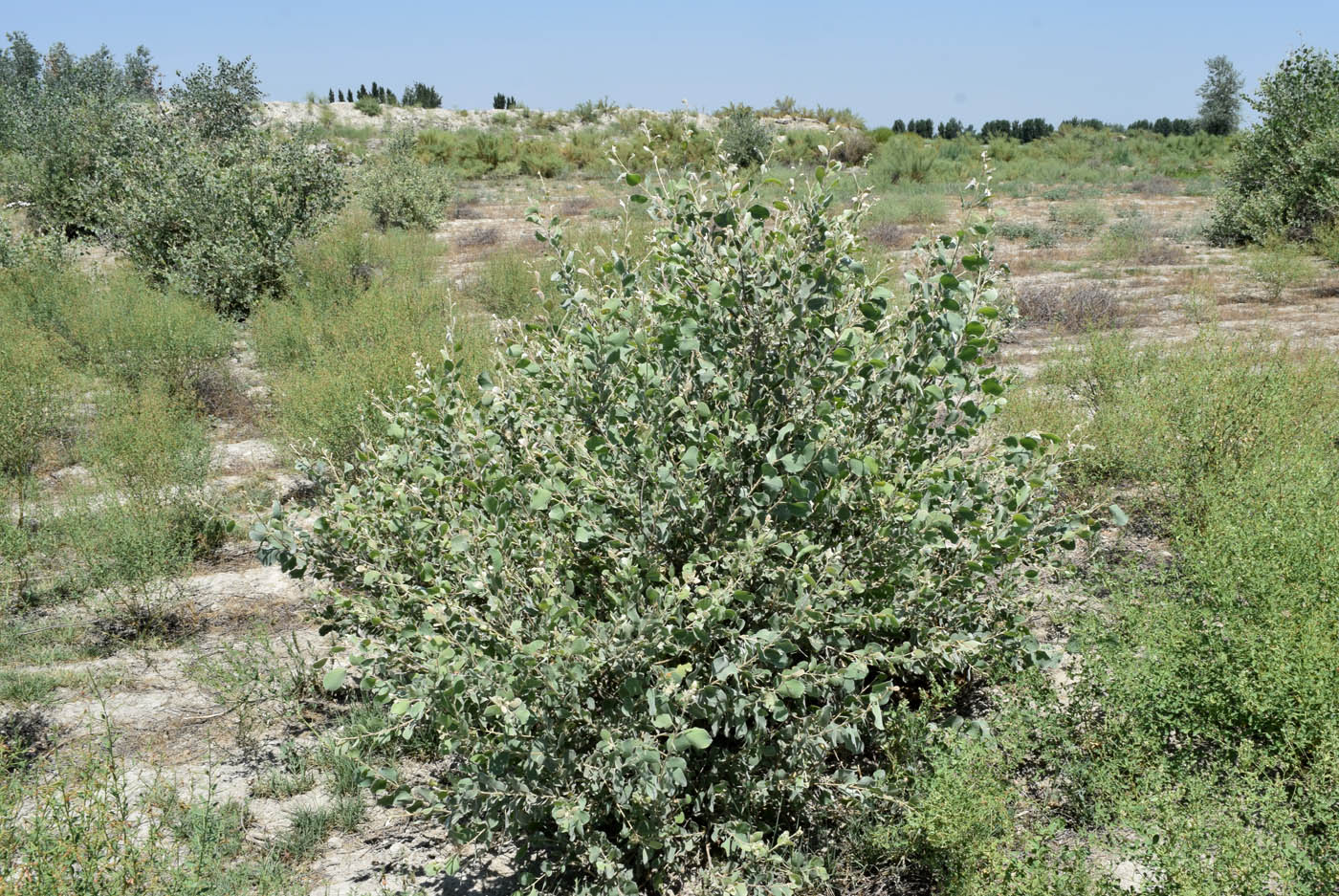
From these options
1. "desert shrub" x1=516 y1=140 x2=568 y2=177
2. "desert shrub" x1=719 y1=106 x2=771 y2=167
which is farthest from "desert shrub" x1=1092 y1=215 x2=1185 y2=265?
"desert shrub" x1=516 y1=140 x2=568 y2=177

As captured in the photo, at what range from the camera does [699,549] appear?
276 centimetres

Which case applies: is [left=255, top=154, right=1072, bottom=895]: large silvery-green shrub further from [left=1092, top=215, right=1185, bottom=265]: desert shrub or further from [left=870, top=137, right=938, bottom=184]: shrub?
[left=870, top=137, right=938, bottom=184]: shrub

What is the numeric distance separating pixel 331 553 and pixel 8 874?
1.23m

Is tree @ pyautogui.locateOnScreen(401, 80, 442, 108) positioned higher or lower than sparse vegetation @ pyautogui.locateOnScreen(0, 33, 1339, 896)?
higher

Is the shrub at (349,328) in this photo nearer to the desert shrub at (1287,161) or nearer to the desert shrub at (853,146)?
the desert shrub at (1287,161)

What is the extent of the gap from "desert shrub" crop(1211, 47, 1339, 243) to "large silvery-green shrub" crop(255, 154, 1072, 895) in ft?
40.1

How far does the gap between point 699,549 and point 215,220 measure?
30.5ft

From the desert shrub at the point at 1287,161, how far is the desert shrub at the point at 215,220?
1299 cm

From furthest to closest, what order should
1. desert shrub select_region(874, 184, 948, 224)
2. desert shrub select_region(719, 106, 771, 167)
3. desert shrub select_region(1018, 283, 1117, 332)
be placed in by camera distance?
1. desert shrub select_region(719, 106, 771, 167)
2. desert shrub select_region(874, 184, 948, 224)
3. desert shrub select_region(1018, 283, 1117, 332)

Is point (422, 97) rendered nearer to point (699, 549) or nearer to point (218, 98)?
point (218, 98)

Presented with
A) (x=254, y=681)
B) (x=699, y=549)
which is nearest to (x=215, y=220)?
(x=254, y=681)

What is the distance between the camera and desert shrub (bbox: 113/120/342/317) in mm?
Answer: 9844

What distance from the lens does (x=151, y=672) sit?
4227 millimetres

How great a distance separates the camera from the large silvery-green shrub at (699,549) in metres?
2.33
